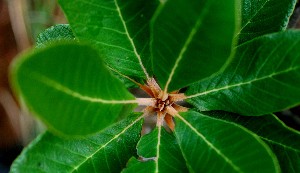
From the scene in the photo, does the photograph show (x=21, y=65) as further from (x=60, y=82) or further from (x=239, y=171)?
(x=239, y=171)

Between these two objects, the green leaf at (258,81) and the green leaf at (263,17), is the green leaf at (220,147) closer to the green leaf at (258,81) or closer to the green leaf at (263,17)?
the green leaf at (258,81)

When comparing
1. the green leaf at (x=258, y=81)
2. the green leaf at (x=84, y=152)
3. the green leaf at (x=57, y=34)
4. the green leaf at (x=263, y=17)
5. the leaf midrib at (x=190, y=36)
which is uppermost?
the green leaf at (x=263, y=17)

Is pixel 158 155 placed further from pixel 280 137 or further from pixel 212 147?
pixel 280 137

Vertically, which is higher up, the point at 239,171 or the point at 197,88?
the point at 197,88

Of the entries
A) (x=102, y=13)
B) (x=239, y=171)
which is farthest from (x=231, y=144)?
(x=102, y=13)

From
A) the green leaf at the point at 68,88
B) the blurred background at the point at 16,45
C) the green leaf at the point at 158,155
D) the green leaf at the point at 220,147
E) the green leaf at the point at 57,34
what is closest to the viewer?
the green leaf at the point at 68,88

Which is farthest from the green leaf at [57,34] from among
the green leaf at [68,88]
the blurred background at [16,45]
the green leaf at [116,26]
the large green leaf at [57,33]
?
the blurred background at [16,45]
